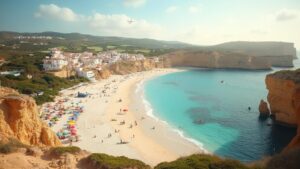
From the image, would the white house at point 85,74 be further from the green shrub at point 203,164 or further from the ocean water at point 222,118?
the green shrub at point 203,164

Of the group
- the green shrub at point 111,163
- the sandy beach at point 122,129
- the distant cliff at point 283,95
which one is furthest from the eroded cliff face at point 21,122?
the distant cliff at point 283,95

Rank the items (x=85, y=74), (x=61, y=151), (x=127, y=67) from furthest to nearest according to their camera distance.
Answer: (x=127, y=67) < (x=85, y=74) < (x=61, y=151)

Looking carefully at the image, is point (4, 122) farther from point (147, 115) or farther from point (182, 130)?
point (147, 115)

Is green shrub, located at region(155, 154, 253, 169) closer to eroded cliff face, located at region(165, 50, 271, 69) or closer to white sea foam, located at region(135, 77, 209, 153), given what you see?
white sea foam, located at region(135, 77, 209, 153)

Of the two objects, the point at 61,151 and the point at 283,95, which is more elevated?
the point at 61,151

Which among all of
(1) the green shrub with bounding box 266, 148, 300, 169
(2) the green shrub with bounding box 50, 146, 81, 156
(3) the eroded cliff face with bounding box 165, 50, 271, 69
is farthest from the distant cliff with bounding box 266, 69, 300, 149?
(3) the eroded cliff face with bounding box 165, 50, 271, 69

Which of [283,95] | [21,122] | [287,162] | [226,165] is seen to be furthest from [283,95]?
[21,122]

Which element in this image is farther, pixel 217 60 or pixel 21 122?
pixel 217 60

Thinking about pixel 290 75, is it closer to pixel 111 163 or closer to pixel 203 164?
pixel 203 164
